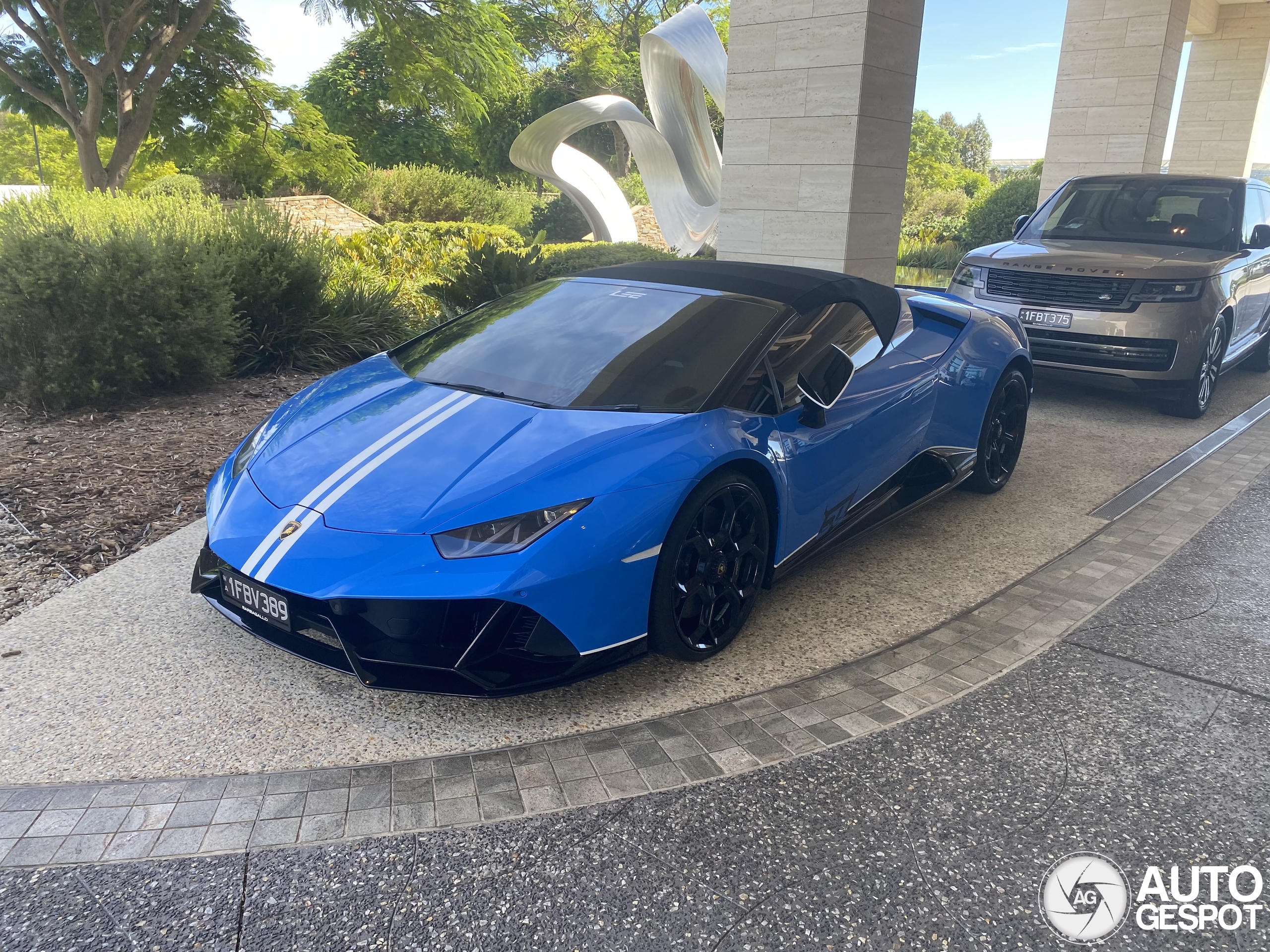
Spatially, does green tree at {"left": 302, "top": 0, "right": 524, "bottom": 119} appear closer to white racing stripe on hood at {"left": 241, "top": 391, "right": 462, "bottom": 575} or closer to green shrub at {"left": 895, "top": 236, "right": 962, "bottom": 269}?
green shrub at {"left": 895, "top": 236, "right": 962, "bottom": 269}

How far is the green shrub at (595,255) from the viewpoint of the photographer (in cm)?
1402

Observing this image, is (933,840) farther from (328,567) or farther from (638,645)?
(328,567)

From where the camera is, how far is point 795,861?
7.50 feet

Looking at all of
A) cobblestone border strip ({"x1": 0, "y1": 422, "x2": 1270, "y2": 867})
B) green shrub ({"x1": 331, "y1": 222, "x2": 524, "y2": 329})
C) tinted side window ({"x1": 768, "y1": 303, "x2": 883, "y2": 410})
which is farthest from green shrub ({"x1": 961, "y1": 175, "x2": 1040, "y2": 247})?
cobblestone border strip ({"x1": 0, "y1": 422, "x2": 1270, "y2": 867})

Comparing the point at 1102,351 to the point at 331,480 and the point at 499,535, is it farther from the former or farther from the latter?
the point at 331,480

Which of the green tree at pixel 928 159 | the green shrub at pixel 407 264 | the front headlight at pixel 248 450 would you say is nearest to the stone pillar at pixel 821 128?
the green shrub at pixel 407 264

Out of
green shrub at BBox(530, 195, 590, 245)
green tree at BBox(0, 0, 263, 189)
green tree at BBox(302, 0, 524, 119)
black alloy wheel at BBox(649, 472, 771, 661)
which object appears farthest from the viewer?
green shrub at BBox(530, 195, 590, 245)

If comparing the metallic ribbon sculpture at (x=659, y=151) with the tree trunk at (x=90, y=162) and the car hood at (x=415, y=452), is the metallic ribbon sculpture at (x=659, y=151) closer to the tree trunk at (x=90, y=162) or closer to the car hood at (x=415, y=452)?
the tree trunk at (x=90, y=162)

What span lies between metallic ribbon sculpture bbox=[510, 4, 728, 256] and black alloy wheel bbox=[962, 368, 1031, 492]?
1703 cm

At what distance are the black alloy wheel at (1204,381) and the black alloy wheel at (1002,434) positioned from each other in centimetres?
250

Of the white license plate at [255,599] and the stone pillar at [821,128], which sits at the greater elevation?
the stone pillar at [821,128]

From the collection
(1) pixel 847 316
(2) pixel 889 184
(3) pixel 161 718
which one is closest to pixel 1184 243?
(2) pixel 889 184

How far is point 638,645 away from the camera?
292 centimetres

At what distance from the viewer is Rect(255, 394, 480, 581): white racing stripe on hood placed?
108 inches
